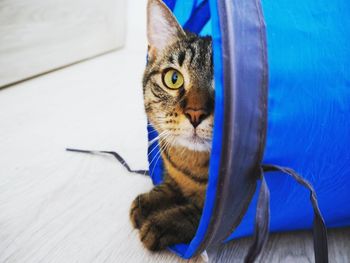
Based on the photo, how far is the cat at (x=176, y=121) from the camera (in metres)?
0.70

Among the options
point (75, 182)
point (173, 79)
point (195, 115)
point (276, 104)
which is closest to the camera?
point (276, 104)

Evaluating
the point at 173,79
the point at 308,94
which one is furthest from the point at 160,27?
the point at 308,94

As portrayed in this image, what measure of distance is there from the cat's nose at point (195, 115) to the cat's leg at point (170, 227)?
229 mm

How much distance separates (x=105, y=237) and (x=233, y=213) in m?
0.38

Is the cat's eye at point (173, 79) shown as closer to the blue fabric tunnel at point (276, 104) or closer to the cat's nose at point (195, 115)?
the cat's nose at point (195, 115)

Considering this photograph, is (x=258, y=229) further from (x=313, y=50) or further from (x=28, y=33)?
(x=28, y=33)

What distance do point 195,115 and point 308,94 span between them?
0.21 metres

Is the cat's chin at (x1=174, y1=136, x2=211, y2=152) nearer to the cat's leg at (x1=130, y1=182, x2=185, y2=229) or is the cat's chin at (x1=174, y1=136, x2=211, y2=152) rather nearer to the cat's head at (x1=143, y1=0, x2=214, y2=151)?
the cat's head at (x1=143, y1=0, x2=214, y2=151)

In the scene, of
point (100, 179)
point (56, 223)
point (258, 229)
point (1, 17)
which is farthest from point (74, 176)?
point (1, 17)

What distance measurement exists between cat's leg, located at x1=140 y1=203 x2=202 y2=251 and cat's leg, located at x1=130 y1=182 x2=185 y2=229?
0.04 m

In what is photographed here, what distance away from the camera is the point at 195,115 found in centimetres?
67

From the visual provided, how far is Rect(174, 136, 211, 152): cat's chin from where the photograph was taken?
0.71 metres

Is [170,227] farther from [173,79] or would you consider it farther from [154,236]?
[173,79]

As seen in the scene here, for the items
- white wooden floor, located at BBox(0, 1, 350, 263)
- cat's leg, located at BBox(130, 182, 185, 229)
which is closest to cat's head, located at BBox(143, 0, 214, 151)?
cat's leg, located at BBox(130, 182, 185, 229)
